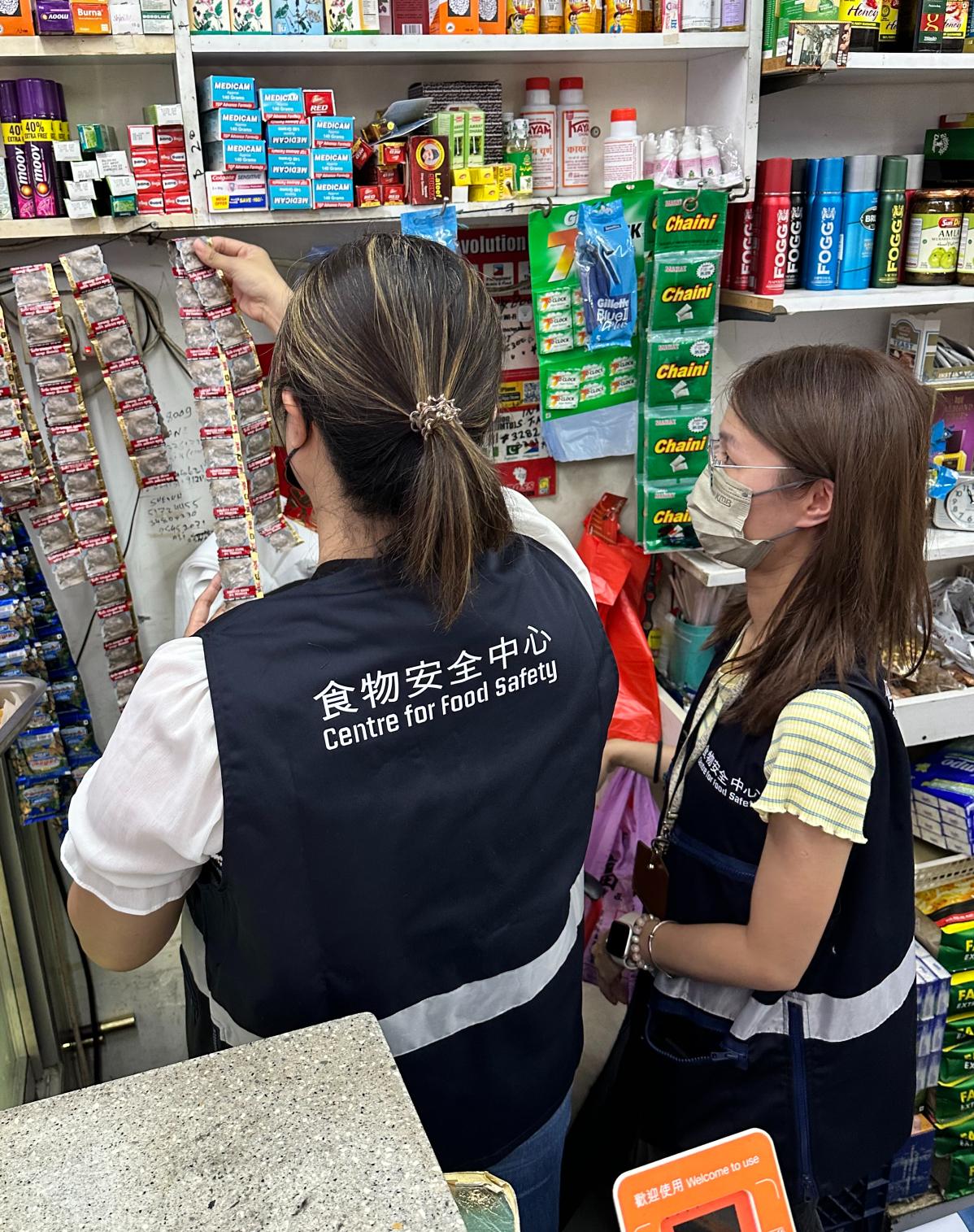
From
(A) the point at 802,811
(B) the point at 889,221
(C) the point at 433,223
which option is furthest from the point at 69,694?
(B) the point at 889,221

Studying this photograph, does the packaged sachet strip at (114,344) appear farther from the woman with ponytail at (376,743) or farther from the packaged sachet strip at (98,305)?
the woman with ponytail at (376,743)

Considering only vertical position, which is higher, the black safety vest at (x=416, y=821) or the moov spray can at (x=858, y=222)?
the moov spray can at (x=858, y=222)

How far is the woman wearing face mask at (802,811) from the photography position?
1298mm

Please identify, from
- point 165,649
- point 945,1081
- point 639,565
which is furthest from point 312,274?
point 945,1081

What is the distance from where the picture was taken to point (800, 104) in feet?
7.93

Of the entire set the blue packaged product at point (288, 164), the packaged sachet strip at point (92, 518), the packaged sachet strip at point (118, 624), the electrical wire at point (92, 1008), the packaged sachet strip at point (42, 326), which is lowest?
the electrical wire at point (92, 1008)

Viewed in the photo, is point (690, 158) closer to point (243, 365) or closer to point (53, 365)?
point (243, 365)

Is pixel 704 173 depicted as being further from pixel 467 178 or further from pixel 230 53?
pixel 230 53

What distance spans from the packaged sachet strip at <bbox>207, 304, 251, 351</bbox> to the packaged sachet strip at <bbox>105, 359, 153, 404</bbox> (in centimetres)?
17

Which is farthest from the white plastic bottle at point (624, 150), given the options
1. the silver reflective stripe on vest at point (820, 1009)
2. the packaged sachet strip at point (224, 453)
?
the silver reflective stripe on vest at point (820, 1009)

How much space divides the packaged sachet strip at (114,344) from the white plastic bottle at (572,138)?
3.17 ft

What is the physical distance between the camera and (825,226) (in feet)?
7.36

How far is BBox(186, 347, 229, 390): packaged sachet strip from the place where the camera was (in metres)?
1.96

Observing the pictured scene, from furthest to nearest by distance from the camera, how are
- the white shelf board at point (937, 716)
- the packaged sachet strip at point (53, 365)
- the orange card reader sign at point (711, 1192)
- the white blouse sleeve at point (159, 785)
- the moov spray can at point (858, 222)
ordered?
the white shelf board at point (937, 716) < the moov spray can at point (858, 222) < the packaged sachet strip at point (53, 365) < the white blouse sleeve at point (159, 785) < the orange card reader sign at point (711, 1192)
